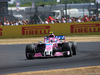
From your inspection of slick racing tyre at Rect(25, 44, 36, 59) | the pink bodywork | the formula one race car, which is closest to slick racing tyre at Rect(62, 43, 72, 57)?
the formula one race car

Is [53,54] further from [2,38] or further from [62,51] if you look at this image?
[2,38]

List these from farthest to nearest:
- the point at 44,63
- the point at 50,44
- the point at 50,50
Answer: the point at 50,44, the point at 50,50, the point at 44,63

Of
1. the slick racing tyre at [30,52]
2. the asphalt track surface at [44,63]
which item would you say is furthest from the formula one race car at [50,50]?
the asphalt track surface at [44,63]

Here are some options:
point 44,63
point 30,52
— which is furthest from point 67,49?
point 44,63

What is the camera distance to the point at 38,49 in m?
14.9

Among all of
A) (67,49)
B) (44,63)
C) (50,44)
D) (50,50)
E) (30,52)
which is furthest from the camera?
(50,44)

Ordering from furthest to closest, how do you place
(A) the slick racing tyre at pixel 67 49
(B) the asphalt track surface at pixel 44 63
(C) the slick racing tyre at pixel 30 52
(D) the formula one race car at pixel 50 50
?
(C) the slick racing tyre at pixel 30 52 < (A) the slick racing tyre at pixel 67 49 < (D) the formula one race car at pixel 50 50 < (B) the asphalt track surface at pixel 44 63

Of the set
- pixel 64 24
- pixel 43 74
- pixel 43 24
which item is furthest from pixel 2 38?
pixel 43 74

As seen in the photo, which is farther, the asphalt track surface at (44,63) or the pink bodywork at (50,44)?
the pink bodywork at (50,44)

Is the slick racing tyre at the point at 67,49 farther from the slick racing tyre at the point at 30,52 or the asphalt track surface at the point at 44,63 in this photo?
the slick racing tyre at the point at 30,52

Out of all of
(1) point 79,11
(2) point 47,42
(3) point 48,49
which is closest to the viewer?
(3) point 48,49

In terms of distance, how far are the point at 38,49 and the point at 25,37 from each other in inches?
534

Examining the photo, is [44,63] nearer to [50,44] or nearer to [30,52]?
[30,52]

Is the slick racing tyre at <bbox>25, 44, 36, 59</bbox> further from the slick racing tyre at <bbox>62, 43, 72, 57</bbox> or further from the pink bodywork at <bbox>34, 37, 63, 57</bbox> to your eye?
the slick racing tyre at <bbox>62, 43, 72, 57</bbox>
